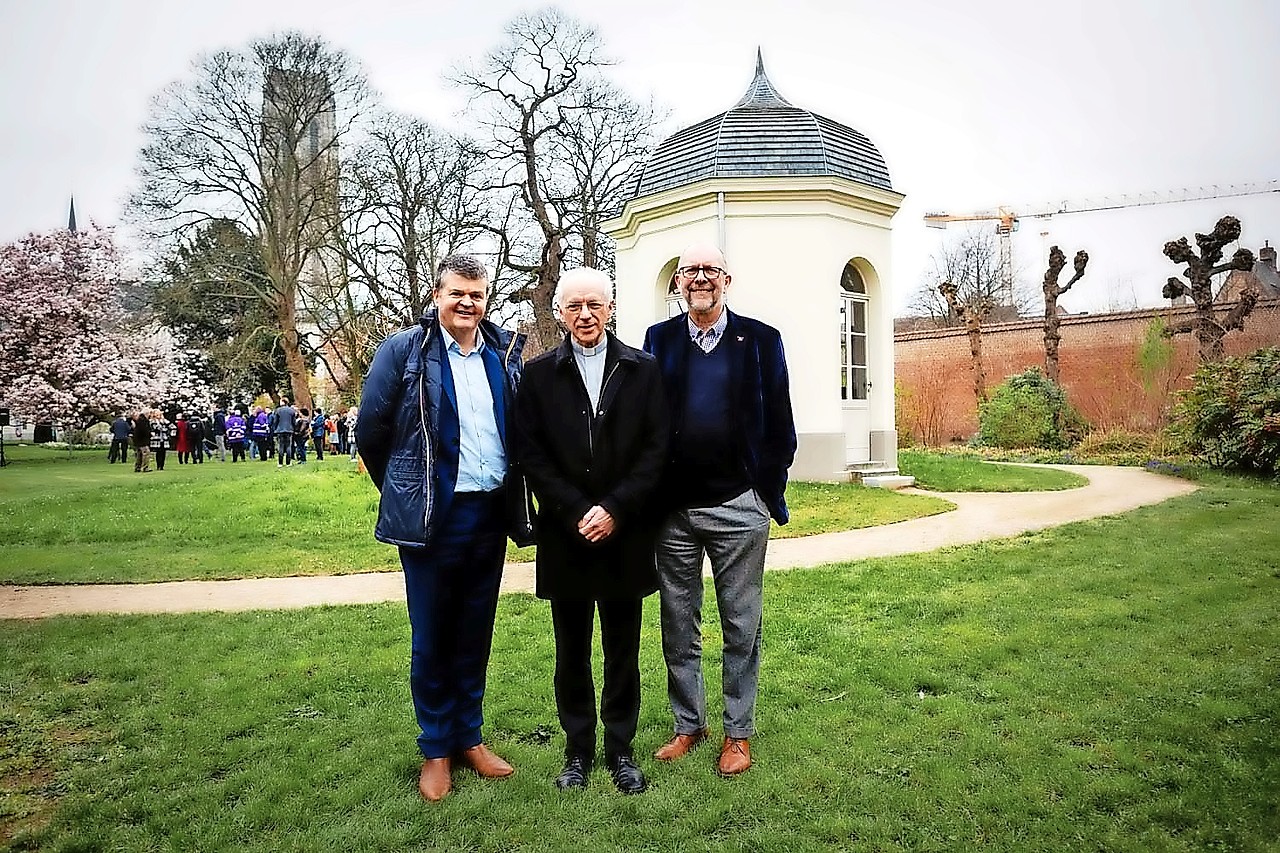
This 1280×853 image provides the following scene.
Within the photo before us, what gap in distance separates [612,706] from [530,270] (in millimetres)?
21390

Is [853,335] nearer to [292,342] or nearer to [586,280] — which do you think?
[586,280]

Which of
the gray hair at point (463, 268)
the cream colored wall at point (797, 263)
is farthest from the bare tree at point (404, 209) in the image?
the gray hair at point (463, 268)

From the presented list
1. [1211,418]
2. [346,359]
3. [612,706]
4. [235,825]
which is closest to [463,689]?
[612,706]

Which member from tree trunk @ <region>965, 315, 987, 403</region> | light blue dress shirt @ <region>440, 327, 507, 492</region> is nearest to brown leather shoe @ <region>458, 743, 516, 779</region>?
light blue dress shirt @ <region>440, 327, 507, 492</region>

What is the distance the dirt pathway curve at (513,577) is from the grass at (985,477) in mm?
1214

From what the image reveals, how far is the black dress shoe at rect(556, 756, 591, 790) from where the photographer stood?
3.21 meters

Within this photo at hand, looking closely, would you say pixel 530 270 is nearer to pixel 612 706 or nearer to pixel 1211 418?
pixel 1211 418

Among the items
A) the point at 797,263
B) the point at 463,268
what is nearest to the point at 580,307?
the point at 463,268

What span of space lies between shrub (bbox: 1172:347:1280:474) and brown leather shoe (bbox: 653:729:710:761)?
12.1 meters

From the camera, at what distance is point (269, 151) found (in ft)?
79.9

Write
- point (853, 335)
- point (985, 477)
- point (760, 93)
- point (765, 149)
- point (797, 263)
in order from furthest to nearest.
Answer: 1. point (760, 93)
2. point (985, 477)
3. point (853, 335)
4. point (765, 149)
5. point (797, 263)

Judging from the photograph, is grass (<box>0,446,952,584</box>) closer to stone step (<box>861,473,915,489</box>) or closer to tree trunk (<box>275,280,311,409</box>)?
stone step (<box>861,473,915,489</box>)

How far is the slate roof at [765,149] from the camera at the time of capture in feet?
41.0

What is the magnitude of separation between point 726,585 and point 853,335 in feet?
33.9
